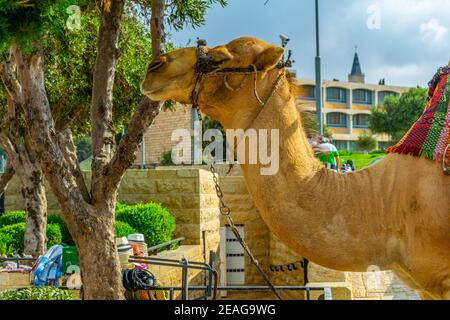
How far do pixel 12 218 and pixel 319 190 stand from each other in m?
11.4

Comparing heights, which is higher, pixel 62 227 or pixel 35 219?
pixel 35 219

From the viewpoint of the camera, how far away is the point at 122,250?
7.87 m

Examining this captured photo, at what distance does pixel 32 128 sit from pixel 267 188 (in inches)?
123

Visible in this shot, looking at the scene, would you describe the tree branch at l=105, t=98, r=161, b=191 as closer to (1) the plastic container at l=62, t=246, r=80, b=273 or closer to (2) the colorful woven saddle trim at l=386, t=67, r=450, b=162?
Answer: (1) the plastic container at l=62, t=246, r=80, b=273

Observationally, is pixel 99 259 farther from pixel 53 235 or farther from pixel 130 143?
pixel 53 235

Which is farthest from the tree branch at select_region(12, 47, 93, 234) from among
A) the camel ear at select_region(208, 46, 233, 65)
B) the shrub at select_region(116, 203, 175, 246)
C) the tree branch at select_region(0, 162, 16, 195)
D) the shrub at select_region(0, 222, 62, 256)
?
the tree branch at select_region(0, 162, 16, 195)

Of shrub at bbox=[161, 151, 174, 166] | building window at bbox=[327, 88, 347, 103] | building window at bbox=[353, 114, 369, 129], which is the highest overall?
building window at bbox=[327, 88, 347, 103]

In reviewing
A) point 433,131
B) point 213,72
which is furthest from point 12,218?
point 433,131

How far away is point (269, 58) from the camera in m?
3.62

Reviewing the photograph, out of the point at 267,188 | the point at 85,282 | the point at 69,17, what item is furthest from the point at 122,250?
the point at 267,188

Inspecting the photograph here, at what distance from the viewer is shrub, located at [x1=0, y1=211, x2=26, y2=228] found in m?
13.4

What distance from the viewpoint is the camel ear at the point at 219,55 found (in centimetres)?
362

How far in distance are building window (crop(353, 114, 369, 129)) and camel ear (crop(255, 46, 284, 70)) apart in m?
74.9
